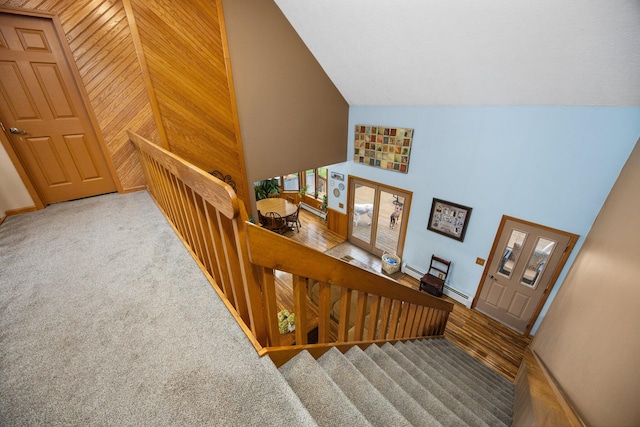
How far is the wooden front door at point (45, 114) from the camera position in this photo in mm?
2355

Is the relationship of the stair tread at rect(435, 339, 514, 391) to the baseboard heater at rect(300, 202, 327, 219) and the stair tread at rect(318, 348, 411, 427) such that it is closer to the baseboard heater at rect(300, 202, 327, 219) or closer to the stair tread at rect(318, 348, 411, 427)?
the stair tread at rect(318, 348, 411, 427)

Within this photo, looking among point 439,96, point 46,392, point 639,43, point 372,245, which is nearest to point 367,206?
point 372,245

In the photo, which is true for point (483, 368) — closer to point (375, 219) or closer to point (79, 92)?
point (375, 219)

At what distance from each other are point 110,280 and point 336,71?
4.68 m

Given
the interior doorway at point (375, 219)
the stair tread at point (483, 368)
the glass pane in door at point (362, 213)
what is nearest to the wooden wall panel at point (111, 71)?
the interior doorway at point (375, 219)

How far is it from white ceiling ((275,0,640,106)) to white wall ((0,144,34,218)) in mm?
4062

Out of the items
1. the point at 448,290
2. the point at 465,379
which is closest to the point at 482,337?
the point at 448,290

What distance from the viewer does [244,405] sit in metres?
0.87

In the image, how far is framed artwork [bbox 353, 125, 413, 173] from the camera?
4.65 metres

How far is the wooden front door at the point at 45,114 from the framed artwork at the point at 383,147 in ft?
14.9

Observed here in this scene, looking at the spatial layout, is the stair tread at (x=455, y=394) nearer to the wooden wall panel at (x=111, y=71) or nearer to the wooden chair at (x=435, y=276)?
the wooden chair at (x=435, y=276)

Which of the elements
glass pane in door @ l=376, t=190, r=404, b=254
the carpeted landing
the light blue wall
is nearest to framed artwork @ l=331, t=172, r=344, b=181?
glass pane in door @ l=376, t=190, r=404, b=254

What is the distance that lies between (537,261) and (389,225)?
401 cm

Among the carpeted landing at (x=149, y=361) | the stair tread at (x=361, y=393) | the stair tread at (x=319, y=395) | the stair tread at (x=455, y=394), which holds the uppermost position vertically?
the carpeted landing at (x=149, y=361)
